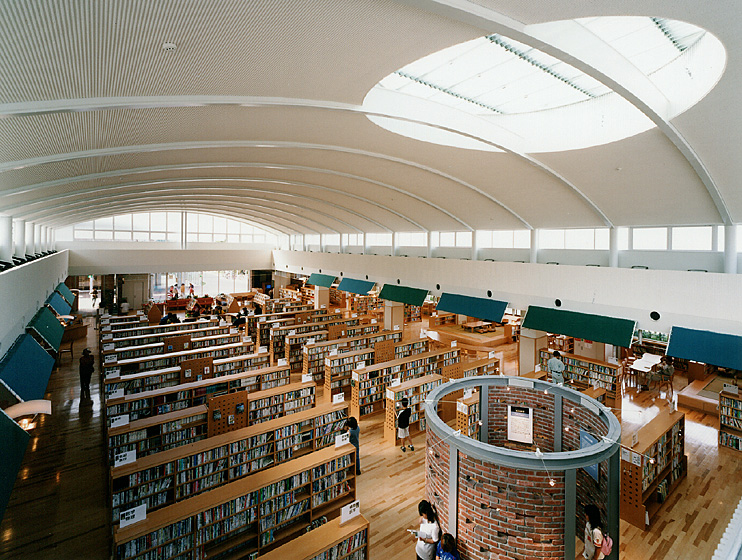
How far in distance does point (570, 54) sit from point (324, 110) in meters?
3.04

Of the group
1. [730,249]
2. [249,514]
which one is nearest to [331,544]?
[249,514]

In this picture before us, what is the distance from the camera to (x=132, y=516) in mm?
4141

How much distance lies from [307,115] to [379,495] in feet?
20.1

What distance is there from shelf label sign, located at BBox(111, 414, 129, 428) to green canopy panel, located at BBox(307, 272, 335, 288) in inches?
478

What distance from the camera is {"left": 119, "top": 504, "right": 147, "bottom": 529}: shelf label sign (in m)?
4.08

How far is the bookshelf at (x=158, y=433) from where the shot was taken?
20.5 feet

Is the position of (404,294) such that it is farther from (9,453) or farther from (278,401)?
(9,453)

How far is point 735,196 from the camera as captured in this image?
6426mm

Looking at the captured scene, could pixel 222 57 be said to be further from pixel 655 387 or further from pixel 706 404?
pixel 655 387

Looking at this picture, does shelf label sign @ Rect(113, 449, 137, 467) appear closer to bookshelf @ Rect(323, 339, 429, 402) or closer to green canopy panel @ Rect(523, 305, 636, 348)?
bookshelf @ Rect(323, 339, 429, 402)

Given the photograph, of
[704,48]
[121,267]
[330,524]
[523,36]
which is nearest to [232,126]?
[523,36]

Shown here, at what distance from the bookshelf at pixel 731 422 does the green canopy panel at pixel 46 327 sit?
46.4 feet

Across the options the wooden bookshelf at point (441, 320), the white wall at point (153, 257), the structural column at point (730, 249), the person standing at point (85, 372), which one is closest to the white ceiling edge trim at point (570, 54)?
the structural column at point (730, 249)

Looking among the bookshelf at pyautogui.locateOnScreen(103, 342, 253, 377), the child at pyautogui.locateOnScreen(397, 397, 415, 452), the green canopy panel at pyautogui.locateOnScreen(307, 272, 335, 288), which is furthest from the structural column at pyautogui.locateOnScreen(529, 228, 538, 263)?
the green canopy panel at pyautogui.locateOnScreen(307, 272, 335, 288)
